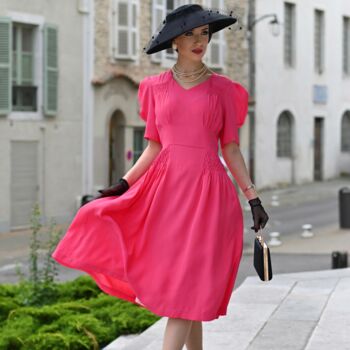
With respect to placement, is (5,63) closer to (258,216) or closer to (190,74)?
(190,74)

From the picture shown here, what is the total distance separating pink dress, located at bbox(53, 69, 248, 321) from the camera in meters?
4.52

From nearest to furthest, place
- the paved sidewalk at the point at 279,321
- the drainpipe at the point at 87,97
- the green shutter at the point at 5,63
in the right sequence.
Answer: the paved sidewalk at the point at 279,321 → the green shutter at the point at 5,63 → the drainpipe at the point at 87,97

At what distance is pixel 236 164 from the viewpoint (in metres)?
4.79

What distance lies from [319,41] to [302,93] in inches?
104

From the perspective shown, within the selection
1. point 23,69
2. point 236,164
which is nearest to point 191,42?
point 236,164

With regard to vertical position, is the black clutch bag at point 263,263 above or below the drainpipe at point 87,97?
below

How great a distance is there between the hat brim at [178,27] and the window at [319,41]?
28140 millimetres

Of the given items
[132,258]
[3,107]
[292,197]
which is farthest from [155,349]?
[292,197]

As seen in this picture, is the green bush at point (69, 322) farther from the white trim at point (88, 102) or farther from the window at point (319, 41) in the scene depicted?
the window at point (319, 41)

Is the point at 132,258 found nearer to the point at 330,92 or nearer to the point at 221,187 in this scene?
the point at 221,187

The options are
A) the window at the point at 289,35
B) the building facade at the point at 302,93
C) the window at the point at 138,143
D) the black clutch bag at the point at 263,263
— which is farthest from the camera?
the window at the point at 289,35

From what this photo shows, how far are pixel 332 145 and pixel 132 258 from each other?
96.6ft

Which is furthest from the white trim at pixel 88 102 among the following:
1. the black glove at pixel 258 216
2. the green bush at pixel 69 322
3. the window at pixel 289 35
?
the black glove at pixel 258 216

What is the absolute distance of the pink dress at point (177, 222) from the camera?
178 inches
